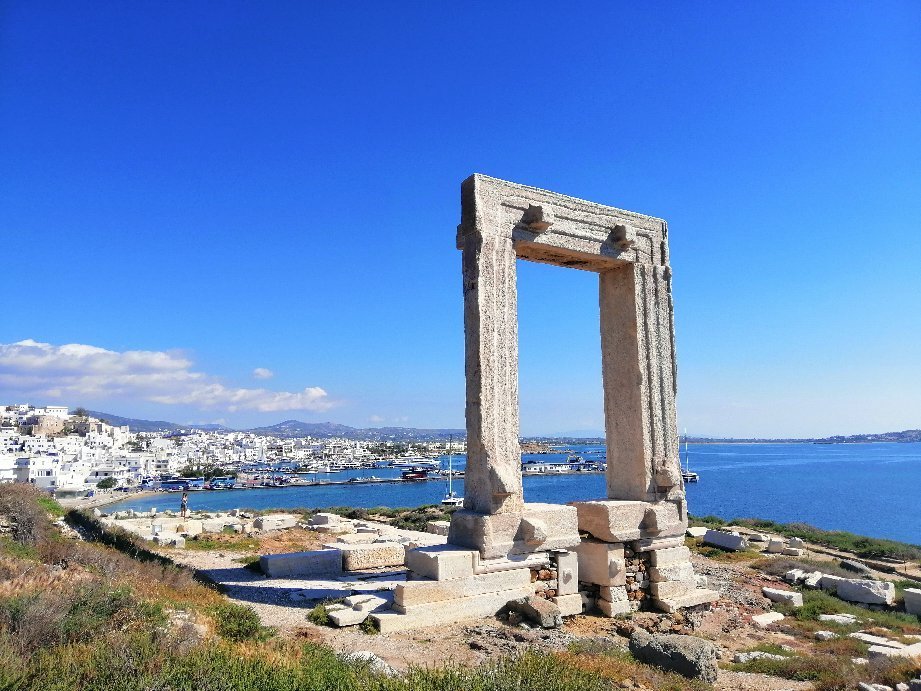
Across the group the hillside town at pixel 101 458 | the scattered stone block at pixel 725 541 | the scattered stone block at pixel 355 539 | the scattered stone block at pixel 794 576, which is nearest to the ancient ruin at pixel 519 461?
the scattered stone block at pixel 355 539

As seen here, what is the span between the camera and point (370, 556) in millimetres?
11398

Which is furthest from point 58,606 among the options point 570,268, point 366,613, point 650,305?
point 650,305

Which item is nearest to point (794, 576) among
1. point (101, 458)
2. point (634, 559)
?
point (634, 559)

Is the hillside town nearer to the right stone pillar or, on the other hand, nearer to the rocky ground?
the rocky ground

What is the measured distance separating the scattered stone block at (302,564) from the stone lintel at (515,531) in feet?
11.6

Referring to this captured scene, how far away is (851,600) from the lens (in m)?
11.1

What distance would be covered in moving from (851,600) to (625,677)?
776cm

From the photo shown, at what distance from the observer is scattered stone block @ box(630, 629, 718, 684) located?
6188mm

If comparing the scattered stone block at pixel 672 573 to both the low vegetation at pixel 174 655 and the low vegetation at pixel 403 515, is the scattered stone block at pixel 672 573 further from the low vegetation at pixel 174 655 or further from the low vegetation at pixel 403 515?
the low vegetation at pixel 403 515

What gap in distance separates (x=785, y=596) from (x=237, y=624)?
28.7 ft

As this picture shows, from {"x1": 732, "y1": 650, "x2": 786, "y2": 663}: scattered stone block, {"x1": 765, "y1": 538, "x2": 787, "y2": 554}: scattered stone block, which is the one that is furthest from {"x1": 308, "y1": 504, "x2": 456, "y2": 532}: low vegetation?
{"x1": 732, "y1": 650, "x2": 786, "y2": 663}: scattered stone block

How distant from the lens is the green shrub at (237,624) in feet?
19.9

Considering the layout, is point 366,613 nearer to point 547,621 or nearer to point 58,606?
point 547,621

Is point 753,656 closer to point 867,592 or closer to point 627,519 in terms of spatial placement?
point 627,519
